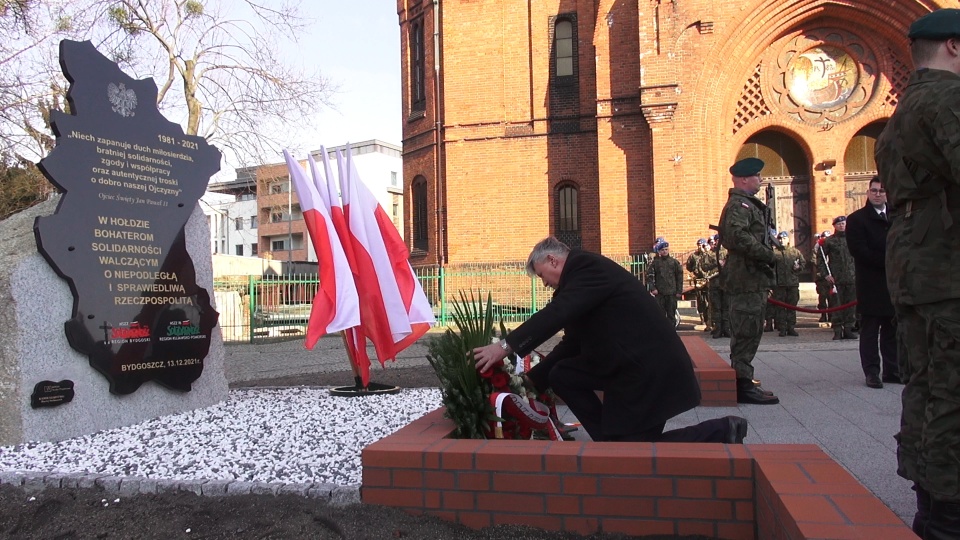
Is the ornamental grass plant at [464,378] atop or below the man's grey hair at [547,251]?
below

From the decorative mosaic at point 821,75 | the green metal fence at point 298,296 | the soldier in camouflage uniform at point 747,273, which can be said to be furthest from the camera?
the decorative mosaic at point 821,75

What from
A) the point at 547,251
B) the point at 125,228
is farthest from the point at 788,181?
the point at 125,228

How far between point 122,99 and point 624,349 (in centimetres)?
422

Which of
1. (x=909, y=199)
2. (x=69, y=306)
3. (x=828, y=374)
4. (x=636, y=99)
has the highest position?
(x=636, y=99)

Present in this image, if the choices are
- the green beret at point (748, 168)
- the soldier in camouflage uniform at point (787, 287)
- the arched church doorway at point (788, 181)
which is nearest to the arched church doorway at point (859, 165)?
the arched church doorway at point (788, 181)

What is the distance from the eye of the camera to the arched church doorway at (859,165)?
18047 mm

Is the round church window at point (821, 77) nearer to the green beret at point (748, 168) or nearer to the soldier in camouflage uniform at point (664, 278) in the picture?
the soldier in camouflage uniform at point (664, 278)

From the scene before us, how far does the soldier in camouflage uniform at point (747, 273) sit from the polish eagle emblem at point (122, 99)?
461 centimetres

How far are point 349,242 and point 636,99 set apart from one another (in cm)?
1373

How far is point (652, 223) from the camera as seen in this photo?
17703mm

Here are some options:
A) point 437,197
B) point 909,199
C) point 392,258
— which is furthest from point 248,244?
point 909,199

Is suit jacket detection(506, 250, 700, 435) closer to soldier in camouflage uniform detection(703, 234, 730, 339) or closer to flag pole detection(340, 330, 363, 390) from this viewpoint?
flag pole detection(340, 330, 363, 390)

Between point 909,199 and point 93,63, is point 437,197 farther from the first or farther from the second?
point 909,199

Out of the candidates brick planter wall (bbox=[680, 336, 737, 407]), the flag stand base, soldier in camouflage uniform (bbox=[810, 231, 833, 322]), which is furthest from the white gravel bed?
soldier in camouflage uniform (bbox=[810, 231, 833, 322])
